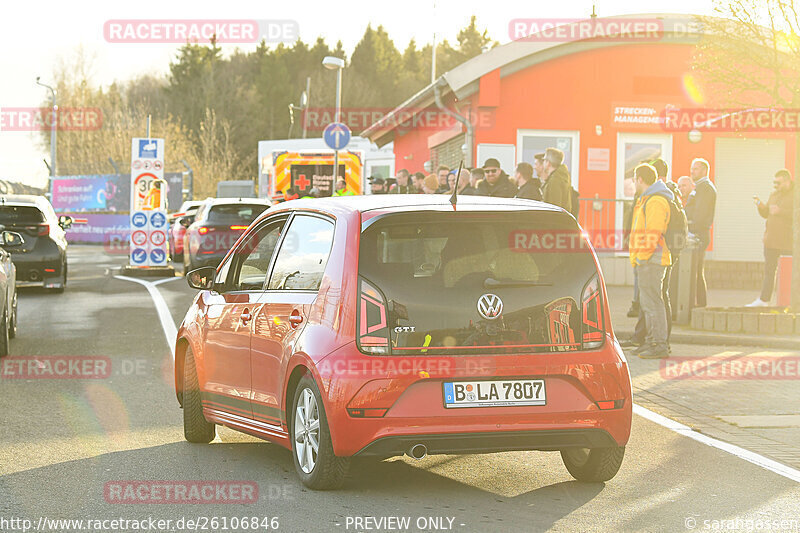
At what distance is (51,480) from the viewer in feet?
23.0

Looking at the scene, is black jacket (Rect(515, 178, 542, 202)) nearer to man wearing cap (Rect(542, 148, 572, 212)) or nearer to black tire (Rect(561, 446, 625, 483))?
man wearing cap (Rect(542, 148, 572, 212))

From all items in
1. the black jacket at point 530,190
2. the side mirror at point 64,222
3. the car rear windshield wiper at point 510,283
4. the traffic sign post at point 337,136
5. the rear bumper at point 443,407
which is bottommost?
the rear bumper at point 443,407

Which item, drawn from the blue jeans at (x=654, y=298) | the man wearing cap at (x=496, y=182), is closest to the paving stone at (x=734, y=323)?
the blue jeans at (x=654, y=298)

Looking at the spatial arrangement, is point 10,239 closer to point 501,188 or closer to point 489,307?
point 501,188

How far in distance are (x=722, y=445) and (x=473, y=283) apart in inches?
110

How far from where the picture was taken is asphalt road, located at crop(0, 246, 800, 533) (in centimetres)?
621

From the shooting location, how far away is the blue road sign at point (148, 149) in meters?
28.9

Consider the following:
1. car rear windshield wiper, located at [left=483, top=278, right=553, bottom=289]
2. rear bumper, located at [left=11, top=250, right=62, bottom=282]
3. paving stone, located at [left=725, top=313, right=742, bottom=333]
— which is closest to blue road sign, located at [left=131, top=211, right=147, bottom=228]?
rear bumper, located at [left=11, top=250, right=62, bottom=282]

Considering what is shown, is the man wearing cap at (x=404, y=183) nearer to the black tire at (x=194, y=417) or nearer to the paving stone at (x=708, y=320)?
the paving stone at (x=708, y=320)

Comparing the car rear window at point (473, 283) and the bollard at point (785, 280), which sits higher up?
the car rear window at point (473, 283)

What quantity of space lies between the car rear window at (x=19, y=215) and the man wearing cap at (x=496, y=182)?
920 cm

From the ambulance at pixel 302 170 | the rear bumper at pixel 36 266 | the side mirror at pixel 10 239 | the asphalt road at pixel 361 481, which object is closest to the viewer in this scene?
the asphalt road at pixel 361 481

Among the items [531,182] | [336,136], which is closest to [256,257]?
[531,182]

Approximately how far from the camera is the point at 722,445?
28.1ft
